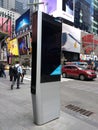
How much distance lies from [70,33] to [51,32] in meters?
52.3

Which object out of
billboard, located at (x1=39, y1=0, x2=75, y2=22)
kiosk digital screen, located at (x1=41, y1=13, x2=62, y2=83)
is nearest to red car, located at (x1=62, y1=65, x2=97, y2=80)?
kiosk digital screen, located at (x1=41, y1=13, x2=62, y2=83)

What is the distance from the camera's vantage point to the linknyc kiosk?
5336 mm

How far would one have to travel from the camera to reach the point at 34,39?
17.7ft

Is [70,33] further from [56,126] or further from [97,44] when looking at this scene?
[56,126]

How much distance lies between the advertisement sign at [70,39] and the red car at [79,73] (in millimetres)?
31563

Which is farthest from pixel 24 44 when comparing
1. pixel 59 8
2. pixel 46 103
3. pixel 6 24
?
pixel 46 103

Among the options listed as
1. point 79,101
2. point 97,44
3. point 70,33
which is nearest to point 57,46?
point 79,101

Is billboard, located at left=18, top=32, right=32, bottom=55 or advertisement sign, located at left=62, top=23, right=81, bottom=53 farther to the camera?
advertisement sign, located at left=62, top=23, right=81, bottom=53

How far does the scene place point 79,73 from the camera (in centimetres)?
2114

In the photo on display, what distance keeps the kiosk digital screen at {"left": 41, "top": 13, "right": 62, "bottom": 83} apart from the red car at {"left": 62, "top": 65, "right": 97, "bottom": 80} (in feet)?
48.9

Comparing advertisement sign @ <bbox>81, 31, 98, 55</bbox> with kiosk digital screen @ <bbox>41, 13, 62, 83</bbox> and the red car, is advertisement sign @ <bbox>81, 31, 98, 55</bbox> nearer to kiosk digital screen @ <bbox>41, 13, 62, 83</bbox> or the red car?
the red car

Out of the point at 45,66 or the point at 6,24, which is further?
the point at 6,24

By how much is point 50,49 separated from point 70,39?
51.7 meters

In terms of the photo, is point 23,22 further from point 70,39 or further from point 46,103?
point 46,103
